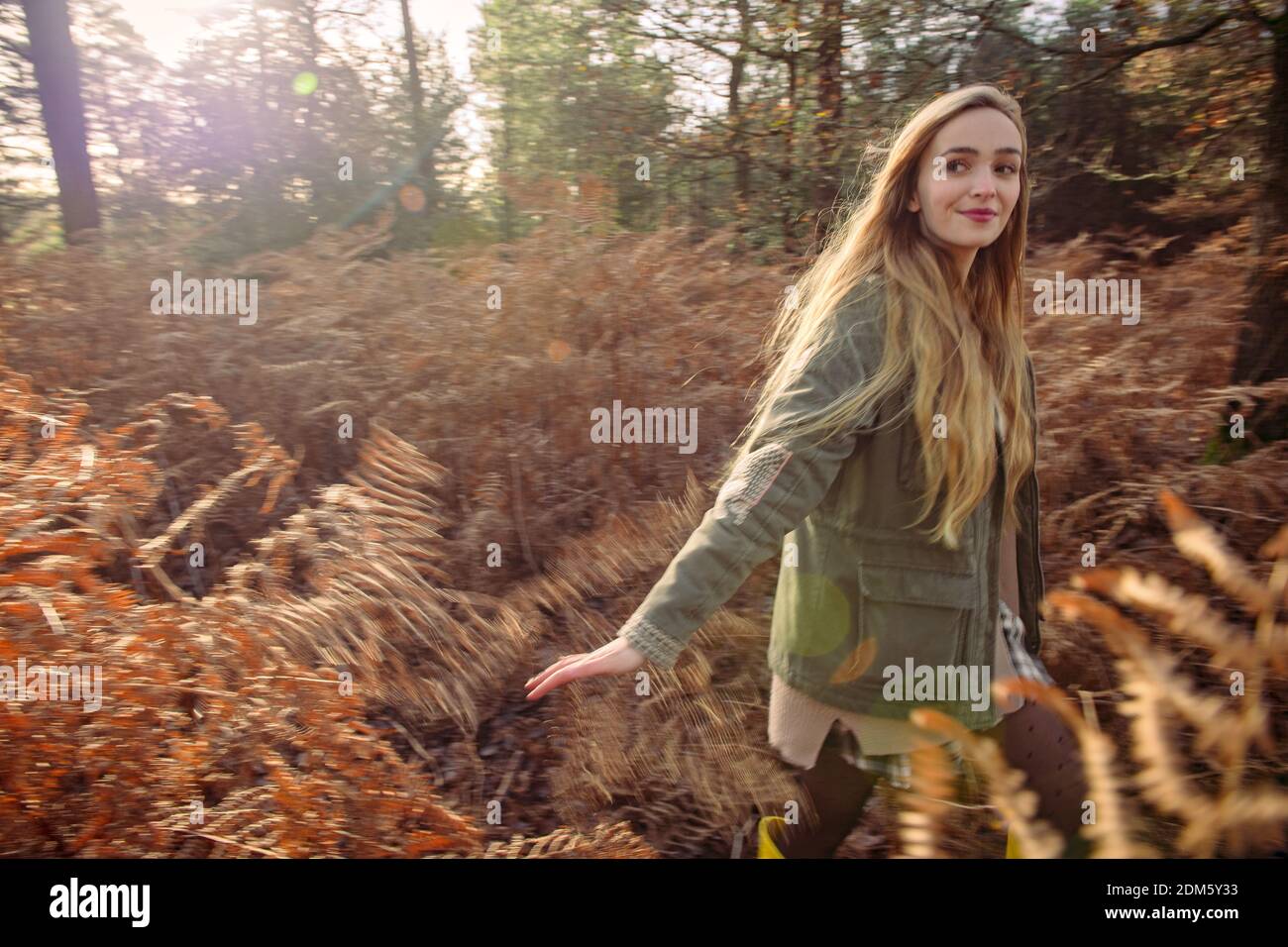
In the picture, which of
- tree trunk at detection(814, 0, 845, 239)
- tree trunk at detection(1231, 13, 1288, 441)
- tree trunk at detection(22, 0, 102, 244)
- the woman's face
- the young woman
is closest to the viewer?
the young woman

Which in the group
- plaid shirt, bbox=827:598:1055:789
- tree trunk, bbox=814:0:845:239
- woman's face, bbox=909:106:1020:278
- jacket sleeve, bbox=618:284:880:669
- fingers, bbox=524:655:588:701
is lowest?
plaid shirt, bbox=827:598:1055:789

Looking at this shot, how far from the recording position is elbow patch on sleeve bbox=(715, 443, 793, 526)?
1.84m

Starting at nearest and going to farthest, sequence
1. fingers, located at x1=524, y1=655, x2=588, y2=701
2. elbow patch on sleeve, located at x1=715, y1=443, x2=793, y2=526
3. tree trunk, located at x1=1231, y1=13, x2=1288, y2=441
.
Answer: fingers, located at x1=524, y1=655, x2=588, y2=701 < elbow patch on sleeve, located at x1=715, y1=443, x2=793, y2=526 < tree trunk, located at x1=1231, y1=13, x2=1288, y2=441

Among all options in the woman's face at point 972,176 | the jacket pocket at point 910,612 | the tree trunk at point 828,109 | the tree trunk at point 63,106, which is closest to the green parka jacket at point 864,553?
the jacket pocket at point 910,612

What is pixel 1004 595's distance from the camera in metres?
2.29

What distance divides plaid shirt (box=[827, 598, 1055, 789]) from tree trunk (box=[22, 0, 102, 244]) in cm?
704

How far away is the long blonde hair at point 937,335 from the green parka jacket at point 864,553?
0.03 metres

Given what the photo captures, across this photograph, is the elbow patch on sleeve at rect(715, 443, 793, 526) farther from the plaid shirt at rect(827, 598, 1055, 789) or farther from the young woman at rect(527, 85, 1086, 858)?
the plaid shirt at rect(827, 598, 1055, 789)

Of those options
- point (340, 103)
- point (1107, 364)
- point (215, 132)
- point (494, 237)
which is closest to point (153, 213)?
point (215, 132)

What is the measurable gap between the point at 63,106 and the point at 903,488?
25.2ft

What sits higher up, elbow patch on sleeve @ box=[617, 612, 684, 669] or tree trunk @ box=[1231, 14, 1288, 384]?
tree trunk @ box=[1231, 14, 1288, 384]

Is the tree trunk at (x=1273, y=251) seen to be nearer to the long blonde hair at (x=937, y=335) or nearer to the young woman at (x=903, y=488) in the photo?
the long blonde hair at (x=937, y=335)

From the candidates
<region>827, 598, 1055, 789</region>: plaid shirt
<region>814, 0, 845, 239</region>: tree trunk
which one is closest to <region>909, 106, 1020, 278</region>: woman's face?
<region>827, 598, 1055, 789</region>: plaid shirt

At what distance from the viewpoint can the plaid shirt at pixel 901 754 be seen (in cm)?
215
